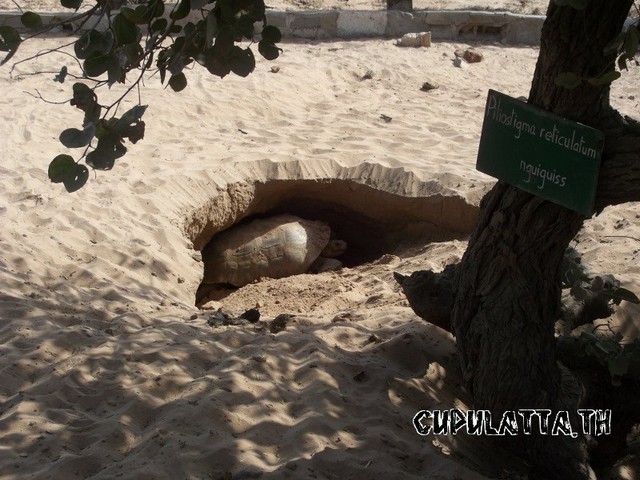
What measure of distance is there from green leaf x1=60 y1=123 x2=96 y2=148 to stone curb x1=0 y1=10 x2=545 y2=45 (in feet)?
27.7

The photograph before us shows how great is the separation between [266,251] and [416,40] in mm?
4474

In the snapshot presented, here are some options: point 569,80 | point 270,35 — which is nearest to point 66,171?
point 270,35

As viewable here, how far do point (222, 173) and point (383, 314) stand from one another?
7.79ft

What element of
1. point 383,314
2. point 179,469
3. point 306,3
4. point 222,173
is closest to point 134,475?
point 179,469

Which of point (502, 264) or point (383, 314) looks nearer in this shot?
point (502, 264)

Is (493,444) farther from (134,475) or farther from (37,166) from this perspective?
(37,166)

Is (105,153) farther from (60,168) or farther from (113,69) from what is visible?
(113,69)

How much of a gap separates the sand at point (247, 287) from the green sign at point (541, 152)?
1224 mm

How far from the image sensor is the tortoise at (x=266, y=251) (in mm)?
6957

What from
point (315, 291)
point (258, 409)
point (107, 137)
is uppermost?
point (107, 137)

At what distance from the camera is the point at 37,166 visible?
6.35 metres

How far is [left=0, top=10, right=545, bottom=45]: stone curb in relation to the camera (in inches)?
413

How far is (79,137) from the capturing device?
224 centimetres

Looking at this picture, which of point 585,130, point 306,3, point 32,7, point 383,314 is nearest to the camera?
point 585,130
